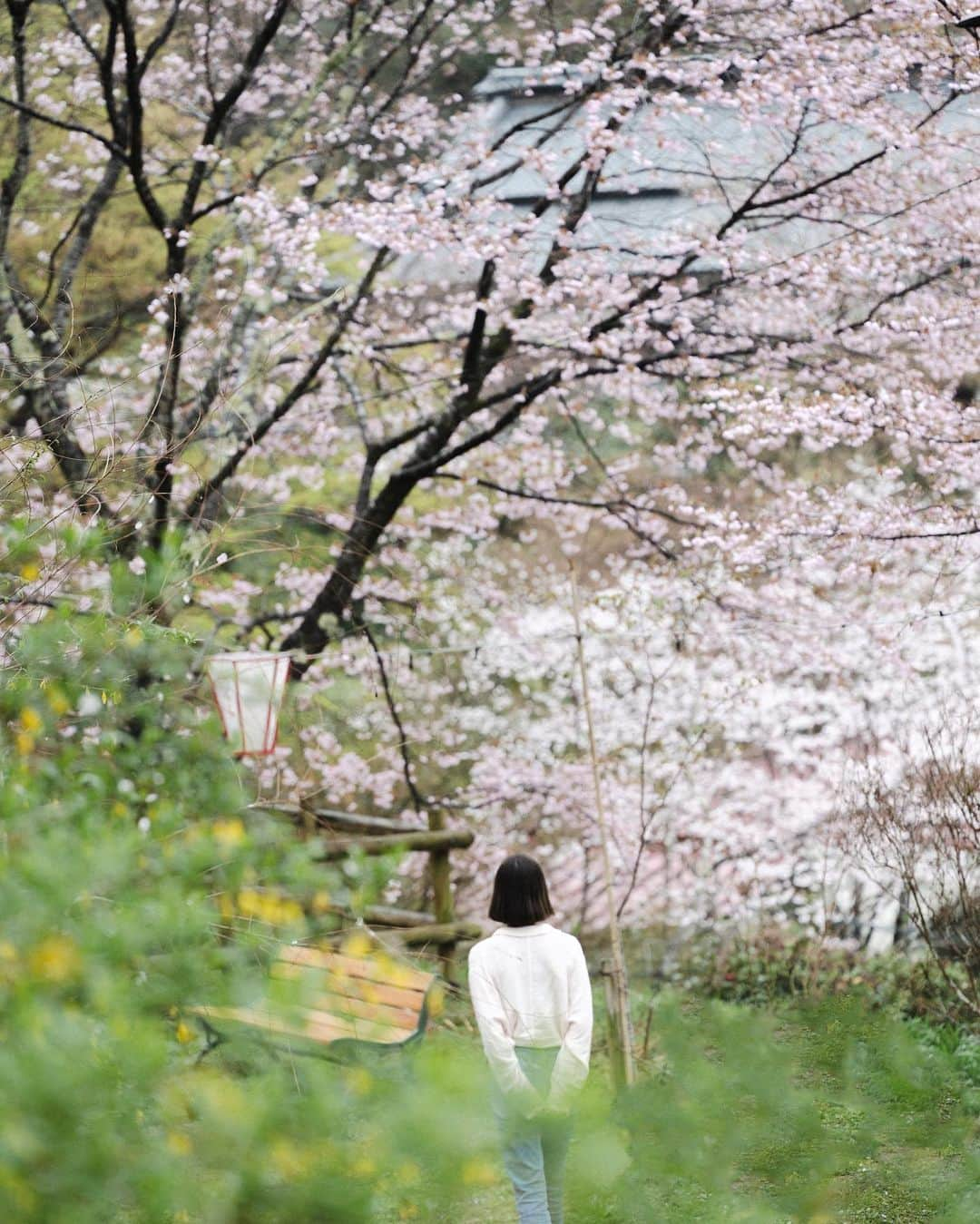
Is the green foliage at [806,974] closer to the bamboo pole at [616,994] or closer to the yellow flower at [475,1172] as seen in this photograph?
the bamboo pole at [616,994]

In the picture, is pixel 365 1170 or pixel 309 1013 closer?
pixel 365 1170

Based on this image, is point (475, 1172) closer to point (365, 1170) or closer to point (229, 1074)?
point (365, 1170)

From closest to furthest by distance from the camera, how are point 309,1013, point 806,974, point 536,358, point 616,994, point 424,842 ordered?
point 309,1013
point 616,994
point 424,842
point 806,974
point 536,358

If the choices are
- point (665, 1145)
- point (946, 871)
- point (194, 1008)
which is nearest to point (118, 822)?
point (194, 1008)

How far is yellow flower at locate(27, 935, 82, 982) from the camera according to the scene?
1441 millimetres

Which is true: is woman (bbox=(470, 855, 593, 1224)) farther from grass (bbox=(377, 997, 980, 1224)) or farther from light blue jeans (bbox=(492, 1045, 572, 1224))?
grass (bbox=(377, 997, 980, 1224))

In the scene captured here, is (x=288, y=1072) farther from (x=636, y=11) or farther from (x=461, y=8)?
(x=461, y=8)

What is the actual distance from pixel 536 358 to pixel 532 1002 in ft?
25.0

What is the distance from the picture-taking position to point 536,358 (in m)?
9.97

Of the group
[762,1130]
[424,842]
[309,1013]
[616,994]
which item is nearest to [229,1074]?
[309,1013]

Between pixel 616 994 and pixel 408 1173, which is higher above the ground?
pixel 408 1173

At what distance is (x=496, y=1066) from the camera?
284cm

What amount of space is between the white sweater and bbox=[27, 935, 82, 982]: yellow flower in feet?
5.15

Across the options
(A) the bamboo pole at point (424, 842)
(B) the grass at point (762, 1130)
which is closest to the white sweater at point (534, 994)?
(B) the grass at point (762, 1130)
